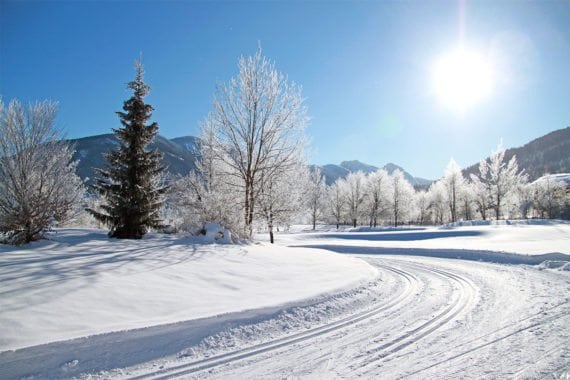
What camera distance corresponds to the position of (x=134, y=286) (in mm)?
5348

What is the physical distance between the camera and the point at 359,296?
646cm

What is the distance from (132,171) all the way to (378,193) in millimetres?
42069

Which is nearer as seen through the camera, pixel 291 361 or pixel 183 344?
pixel 291 361

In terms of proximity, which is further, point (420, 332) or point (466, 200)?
point (466, 200)

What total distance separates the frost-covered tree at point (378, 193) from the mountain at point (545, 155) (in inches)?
4991

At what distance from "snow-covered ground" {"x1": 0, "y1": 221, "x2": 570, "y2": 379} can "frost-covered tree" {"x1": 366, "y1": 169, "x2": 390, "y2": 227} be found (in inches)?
1637

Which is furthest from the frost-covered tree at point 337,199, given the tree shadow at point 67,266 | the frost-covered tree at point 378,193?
the tree shadow at point 67,266

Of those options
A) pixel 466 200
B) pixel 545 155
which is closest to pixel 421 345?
pixel 466 200

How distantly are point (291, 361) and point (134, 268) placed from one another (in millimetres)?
4453

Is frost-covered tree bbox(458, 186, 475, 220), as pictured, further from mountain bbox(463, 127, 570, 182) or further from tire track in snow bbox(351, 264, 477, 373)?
mountain bbox(463, 127, 570, 182)

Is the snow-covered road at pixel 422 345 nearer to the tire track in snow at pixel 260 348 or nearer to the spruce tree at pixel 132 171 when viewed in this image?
the tire track in snow at pixel 260 348

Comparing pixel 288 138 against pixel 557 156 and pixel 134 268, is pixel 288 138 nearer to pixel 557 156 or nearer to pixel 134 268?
pixel 134 268

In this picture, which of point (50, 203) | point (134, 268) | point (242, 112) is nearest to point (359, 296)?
point (134, 268)

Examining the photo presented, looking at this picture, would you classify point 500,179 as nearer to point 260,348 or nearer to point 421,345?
point 421,345
